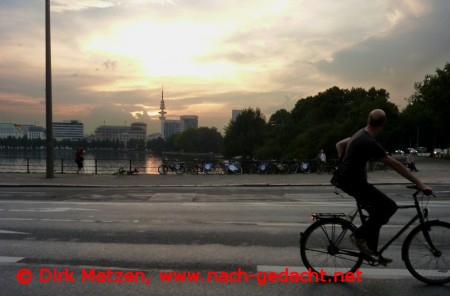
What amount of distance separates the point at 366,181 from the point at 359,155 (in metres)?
0.33

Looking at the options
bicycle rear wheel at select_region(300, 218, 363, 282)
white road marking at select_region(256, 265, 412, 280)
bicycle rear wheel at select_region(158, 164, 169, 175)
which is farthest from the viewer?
bicycle rear wheel at select_region(158, 164, 169, 175)

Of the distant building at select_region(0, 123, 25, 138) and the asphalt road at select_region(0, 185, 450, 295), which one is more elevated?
the distant building at select_region(0, 123, 25, 138)

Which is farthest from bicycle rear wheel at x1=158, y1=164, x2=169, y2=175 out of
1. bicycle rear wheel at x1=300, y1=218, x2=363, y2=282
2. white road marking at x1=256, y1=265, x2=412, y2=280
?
bicycle rear wheel at x1=300, y1=218, x2=363, y2=282

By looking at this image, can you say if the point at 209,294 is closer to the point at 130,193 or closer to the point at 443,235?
the point at 443,235

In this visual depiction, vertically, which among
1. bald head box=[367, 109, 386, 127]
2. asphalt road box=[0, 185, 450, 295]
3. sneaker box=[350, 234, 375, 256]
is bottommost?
asphalt road box=[0, 185, 450, 295]

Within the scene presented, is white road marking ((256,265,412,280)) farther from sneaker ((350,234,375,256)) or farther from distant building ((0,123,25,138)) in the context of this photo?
distant building ((0,123,25,138))

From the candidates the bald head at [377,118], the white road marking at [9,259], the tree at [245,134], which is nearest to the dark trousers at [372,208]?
the bald head at [377,118]

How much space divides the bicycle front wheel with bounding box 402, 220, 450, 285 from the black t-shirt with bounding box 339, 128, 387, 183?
3.10 ft

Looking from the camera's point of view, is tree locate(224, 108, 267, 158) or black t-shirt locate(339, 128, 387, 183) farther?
tree locate(224, 108, 267, 158)

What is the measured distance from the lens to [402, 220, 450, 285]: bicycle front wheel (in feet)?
16.5

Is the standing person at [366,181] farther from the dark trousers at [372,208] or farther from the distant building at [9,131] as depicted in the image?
the distant building at [9,131]

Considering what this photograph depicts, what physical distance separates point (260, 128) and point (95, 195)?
10555cm

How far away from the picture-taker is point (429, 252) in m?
5.09

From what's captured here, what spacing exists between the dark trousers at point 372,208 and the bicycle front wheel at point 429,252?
1.43ft
